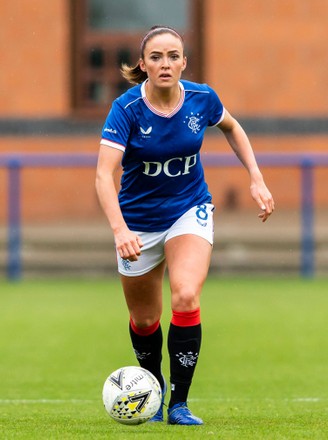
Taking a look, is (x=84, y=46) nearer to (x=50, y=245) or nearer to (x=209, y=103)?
(x=50, y=245)

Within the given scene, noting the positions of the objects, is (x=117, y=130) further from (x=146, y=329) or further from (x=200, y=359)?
(x=200, y=359)

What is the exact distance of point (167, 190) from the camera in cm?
767

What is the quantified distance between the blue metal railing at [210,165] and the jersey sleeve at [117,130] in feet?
39.5

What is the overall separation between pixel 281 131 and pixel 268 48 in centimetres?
138

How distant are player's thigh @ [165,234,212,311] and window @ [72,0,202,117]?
46.8 ft

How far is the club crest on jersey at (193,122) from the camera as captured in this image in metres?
7.58

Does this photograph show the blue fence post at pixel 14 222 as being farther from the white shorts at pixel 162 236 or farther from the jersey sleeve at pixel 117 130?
the jersey sleeve at pixel 117 130

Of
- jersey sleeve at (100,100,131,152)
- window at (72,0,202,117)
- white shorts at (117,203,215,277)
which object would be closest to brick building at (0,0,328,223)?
window at (72,0,202,117)

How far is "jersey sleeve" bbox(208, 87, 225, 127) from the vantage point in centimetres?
775

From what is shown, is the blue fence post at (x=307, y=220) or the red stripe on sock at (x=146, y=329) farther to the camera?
the blue fence post at (x=307, y=220)

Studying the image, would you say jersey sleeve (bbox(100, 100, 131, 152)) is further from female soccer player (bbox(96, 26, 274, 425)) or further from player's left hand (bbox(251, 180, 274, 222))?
player's left hand (bbox(251, 180, 274, 222))

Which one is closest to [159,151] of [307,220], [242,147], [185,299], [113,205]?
[113,205]

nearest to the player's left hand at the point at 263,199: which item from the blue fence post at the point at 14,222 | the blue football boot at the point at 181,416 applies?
the blue football boot at the point at 181,416

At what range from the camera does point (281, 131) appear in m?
21.5
